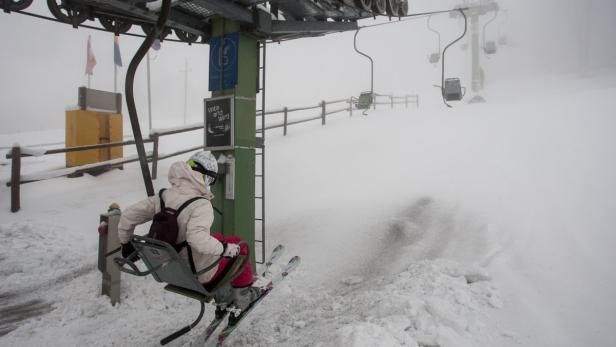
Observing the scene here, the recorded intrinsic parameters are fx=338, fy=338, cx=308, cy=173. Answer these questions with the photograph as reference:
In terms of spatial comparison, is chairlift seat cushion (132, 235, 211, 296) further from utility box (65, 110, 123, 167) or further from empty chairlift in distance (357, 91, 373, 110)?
utility box (65, 110, 123, 167)

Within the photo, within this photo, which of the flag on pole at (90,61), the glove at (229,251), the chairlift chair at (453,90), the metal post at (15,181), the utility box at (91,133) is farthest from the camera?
the flag on pole at (90,61)

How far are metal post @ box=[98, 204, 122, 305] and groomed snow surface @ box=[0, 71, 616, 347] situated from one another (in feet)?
0.62

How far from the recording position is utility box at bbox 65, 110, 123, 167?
26.4 feet

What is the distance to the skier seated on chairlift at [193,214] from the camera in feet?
7.95

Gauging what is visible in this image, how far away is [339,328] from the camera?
3227 millimetres

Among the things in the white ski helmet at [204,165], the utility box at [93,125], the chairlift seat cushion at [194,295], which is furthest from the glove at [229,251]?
the utility box at [93,125]

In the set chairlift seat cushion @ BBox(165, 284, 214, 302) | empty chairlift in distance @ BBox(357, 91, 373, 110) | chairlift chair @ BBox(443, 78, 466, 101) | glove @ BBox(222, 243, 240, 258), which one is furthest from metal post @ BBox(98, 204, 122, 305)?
chairlift chair @ BBox(443, 78, 466, 101)

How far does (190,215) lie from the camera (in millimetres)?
2486

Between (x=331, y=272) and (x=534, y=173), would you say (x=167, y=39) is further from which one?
(x=534, y=173)

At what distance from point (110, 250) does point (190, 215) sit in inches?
91.0

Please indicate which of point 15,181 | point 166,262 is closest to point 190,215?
point 166,262

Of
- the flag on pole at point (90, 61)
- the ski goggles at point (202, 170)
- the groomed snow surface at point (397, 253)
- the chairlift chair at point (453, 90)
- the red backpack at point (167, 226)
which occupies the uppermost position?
the flag on pole at point (90, 61)

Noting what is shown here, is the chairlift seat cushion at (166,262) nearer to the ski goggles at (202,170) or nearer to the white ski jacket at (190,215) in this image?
the white ski jacket at (190,215)

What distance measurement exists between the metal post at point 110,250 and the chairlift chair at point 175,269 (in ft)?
5.23
